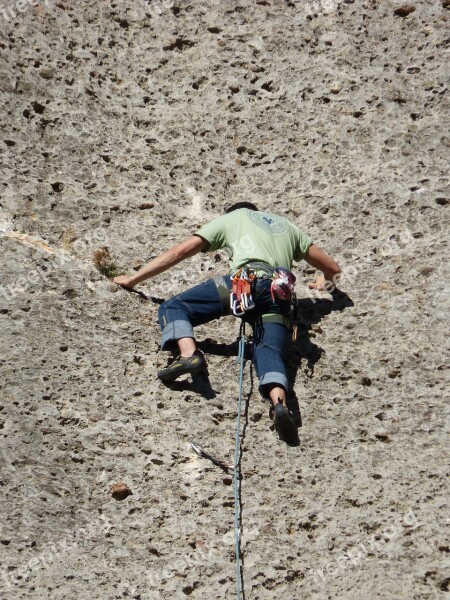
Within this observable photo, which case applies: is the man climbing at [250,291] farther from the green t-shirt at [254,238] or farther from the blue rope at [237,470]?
the blue rope at [237,470]

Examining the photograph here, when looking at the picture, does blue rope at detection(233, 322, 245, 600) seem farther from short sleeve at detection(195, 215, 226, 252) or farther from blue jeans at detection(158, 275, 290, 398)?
short sleeve at detection(195, 215, 226, 252)

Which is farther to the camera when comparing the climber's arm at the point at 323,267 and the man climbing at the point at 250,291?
the climber's arm at the point at 323,267

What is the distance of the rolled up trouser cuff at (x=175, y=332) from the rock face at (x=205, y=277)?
0.89 ft

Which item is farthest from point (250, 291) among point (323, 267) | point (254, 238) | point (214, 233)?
point (323, 267)

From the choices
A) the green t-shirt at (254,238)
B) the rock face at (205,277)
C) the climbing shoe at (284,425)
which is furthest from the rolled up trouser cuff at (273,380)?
the green t-shirt at (254,238)

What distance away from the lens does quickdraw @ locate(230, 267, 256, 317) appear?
6703 millimetres

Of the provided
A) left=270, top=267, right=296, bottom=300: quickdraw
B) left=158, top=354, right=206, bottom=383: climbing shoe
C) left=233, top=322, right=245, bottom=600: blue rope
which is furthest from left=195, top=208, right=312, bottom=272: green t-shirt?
left=158, top=354, right=206, bottom=383: climbing shoe

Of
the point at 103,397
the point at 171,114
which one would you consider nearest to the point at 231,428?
the point at 103,397

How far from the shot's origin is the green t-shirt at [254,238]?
704 centimetres

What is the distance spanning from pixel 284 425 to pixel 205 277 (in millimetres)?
1992

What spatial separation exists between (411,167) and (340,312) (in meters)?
1.69

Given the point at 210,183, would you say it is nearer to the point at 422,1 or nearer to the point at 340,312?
the point at 340,312

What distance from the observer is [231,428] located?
6.63m

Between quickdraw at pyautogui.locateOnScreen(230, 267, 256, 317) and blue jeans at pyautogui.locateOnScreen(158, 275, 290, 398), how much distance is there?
0.07m
